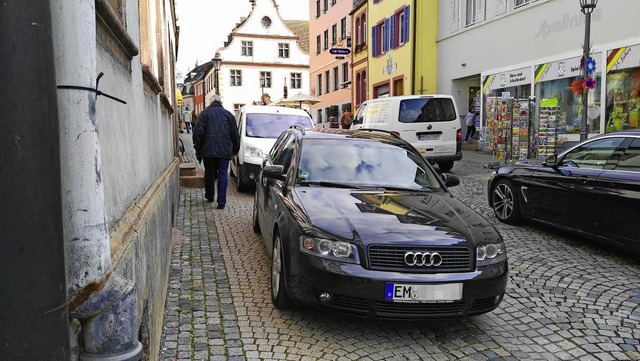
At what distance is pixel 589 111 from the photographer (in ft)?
47.9

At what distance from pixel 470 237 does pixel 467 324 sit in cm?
73

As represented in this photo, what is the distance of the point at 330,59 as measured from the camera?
3981 cm

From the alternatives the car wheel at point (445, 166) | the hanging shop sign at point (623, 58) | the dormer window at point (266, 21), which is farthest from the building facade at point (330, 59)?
the hanging shop sign at point (623, 58)

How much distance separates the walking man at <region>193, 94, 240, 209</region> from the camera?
8.73m

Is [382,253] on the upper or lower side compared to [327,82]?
lower

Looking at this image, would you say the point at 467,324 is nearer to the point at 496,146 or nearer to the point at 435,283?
the point at 435,283

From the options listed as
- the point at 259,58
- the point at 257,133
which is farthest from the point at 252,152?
the point at 259,58

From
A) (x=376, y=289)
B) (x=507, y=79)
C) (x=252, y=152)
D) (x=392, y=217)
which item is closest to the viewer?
(x=376, y=289)

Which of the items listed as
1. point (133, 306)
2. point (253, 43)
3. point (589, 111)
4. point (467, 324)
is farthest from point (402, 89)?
point (253, 43)

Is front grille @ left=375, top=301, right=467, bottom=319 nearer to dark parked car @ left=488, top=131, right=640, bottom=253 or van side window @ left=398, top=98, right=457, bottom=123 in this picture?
dark parked car @ left=488, top=131, right=640, bottom=253

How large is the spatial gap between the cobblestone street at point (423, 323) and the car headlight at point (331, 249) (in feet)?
1.95

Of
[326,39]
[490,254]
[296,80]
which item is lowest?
[490,254]

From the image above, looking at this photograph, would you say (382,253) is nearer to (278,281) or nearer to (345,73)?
(278,281)

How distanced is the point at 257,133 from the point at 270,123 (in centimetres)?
50
